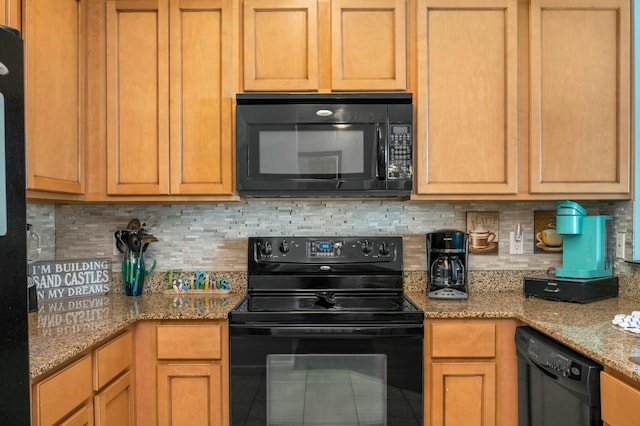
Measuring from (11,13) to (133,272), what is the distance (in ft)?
3.99

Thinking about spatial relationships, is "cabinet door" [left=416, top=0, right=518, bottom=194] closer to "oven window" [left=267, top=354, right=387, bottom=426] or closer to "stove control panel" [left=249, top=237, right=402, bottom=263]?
"stove control panel" [left=249, top=237, right=402, bottom=263]

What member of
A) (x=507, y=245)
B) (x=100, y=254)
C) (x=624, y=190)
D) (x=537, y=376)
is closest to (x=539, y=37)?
(x=624, y=190)

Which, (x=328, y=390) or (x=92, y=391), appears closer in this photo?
(x=92, y=391)

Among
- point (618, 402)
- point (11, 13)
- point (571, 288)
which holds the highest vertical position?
point (11, 13)

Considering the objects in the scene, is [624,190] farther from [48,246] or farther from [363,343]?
[48,246]

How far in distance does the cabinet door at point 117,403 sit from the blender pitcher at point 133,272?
0.55 m

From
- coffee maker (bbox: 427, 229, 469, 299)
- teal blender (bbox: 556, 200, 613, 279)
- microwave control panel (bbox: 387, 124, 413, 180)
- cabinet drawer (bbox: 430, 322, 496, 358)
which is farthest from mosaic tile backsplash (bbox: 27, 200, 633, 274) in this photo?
cabinet drawer (bbox: 430, 322, 496, 358)

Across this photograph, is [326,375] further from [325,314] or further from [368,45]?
[368,45]

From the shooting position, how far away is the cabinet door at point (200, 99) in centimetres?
210

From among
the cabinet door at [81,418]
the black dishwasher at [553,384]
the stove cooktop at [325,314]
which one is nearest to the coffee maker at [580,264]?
the black dishwasher at [553,384]

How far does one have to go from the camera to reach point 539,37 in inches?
82.7

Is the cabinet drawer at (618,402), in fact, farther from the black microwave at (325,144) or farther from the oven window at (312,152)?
the oven window at (312,152)

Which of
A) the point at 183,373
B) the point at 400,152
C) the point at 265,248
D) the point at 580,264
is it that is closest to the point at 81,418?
the point at 183,373

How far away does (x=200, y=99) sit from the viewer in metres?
2.11
